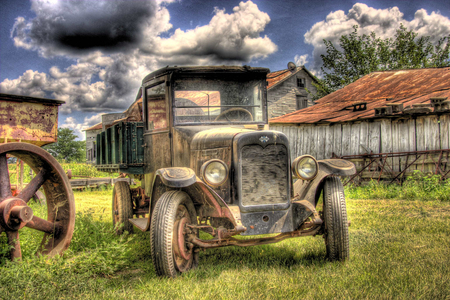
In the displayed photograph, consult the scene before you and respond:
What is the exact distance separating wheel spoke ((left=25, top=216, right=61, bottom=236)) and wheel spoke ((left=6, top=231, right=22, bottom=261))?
18 centimetres

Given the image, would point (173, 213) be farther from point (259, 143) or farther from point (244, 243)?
point (259, 143)

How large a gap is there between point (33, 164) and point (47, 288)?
128 cm

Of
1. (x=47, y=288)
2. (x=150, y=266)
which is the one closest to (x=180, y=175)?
(x=150, y=266)

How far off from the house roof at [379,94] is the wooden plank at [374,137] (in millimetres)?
434

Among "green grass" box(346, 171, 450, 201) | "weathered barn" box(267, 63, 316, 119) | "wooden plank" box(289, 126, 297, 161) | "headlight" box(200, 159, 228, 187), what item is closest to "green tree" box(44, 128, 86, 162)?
"weathered barn" box(267, 63, 316, 119)

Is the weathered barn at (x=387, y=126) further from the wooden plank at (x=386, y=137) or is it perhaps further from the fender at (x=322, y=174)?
the fender at (x=322, y=174)

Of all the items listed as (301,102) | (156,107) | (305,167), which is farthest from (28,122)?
(301,102)

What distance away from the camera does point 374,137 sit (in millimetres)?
A: 12297

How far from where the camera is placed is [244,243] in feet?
12.4

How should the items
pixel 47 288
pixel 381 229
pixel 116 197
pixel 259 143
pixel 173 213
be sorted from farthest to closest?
pixel 116 197 < pixel 381 229 < pixel 259 143 < pixel 173 213 < pixel 47 288

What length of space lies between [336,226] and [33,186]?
10.3 feet

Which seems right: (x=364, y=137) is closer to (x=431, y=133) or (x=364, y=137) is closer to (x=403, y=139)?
(x=403, y=139)

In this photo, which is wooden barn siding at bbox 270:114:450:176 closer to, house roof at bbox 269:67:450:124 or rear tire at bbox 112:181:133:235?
house roof at bbox 269:67:450:124

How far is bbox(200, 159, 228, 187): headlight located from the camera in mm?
3754
